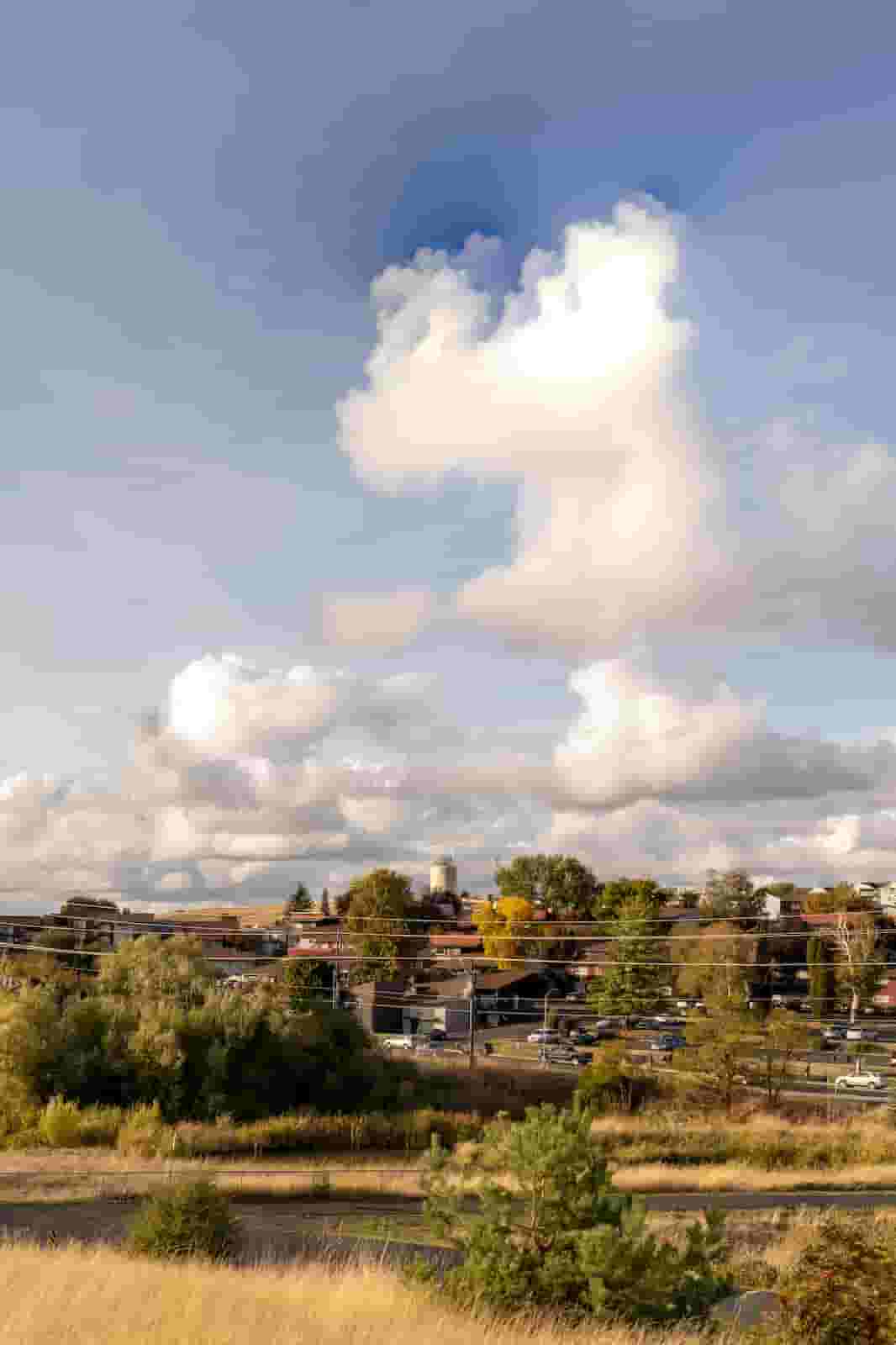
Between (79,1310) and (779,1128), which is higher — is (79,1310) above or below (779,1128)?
above

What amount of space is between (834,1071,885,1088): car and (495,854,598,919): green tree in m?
66.8

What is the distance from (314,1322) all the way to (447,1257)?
25.2ft

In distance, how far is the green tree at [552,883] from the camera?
418ft

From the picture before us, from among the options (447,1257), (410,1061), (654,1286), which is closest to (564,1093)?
(410,1061)

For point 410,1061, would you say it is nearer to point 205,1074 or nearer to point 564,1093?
point 564,1093

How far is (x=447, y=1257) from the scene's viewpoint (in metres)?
16.7

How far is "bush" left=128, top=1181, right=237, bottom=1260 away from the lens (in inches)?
588

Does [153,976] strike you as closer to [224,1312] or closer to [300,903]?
[224,1312]

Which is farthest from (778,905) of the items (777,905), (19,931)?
(19,931)

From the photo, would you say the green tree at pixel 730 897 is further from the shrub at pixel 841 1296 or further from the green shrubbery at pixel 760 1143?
the shrub at pixel 841 1296

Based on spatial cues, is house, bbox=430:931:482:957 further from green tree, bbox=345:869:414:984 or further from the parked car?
the parked car

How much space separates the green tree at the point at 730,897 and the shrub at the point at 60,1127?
8163 cm

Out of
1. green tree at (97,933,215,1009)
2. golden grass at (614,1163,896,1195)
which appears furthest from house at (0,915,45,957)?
golden grass at (614,1163,896,1195)

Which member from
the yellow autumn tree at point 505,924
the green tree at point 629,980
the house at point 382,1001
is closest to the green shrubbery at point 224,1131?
the house at point 382,1001
